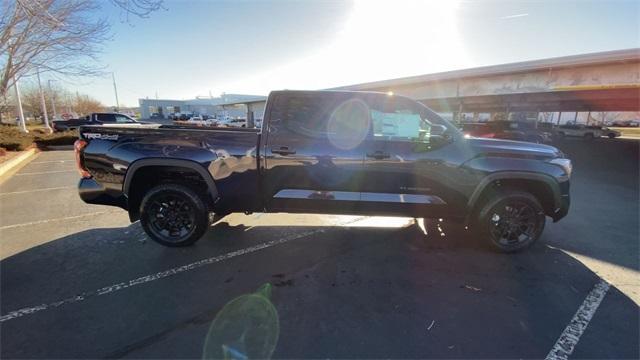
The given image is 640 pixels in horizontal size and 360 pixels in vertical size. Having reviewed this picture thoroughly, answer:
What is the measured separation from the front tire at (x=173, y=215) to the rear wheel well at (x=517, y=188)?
3.70m

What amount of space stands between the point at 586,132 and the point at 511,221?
4016 centimetres

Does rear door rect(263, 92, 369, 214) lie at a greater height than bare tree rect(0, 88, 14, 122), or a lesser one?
lesser

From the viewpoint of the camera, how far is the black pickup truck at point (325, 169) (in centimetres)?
404

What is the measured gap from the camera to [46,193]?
24.1 ft

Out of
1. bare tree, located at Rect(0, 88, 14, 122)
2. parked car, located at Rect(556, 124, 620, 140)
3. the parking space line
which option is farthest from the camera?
parked car, located at Rect(556, 124, 620, 140)

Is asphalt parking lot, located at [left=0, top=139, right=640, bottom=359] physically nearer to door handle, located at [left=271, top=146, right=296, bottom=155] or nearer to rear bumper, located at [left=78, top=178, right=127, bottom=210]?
rear bumper, located at [left=78, top=178, right=127, bottom=210]

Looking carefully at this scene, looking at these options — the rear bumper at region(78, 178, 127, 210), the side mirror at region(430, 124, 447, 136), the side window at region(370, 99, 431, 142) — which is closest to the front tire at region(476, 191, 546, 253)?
the side mirror at region(430, 124, 447, 136)

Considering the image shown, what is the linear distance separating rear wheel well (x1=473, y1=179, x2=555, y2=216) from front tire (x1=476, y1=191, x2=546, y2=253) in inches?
2.8

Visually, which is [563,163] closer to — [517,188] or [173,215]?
[517,188]

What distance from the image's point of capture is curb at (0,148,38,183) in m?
9.36

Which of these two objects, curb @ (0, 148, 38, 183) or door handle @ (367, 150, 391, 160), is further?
curb @ (0, 148, 38, 183)

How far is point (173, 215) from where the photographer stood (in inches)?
170

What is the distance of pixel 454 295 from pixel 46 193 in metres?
8.75

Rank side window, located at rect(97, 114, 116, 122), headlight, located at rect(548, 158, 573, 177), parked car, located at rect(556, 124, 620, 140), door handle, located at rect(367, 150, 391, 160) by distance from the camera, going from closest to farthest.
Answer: door handle, located at rect(367, 150, 391, 160) < headlight, located at rect(548, 158, 573, 177) < side window, located at rect(97, 114, 116, 122) < parked car, located at rect(556, 124, 620, 140)
